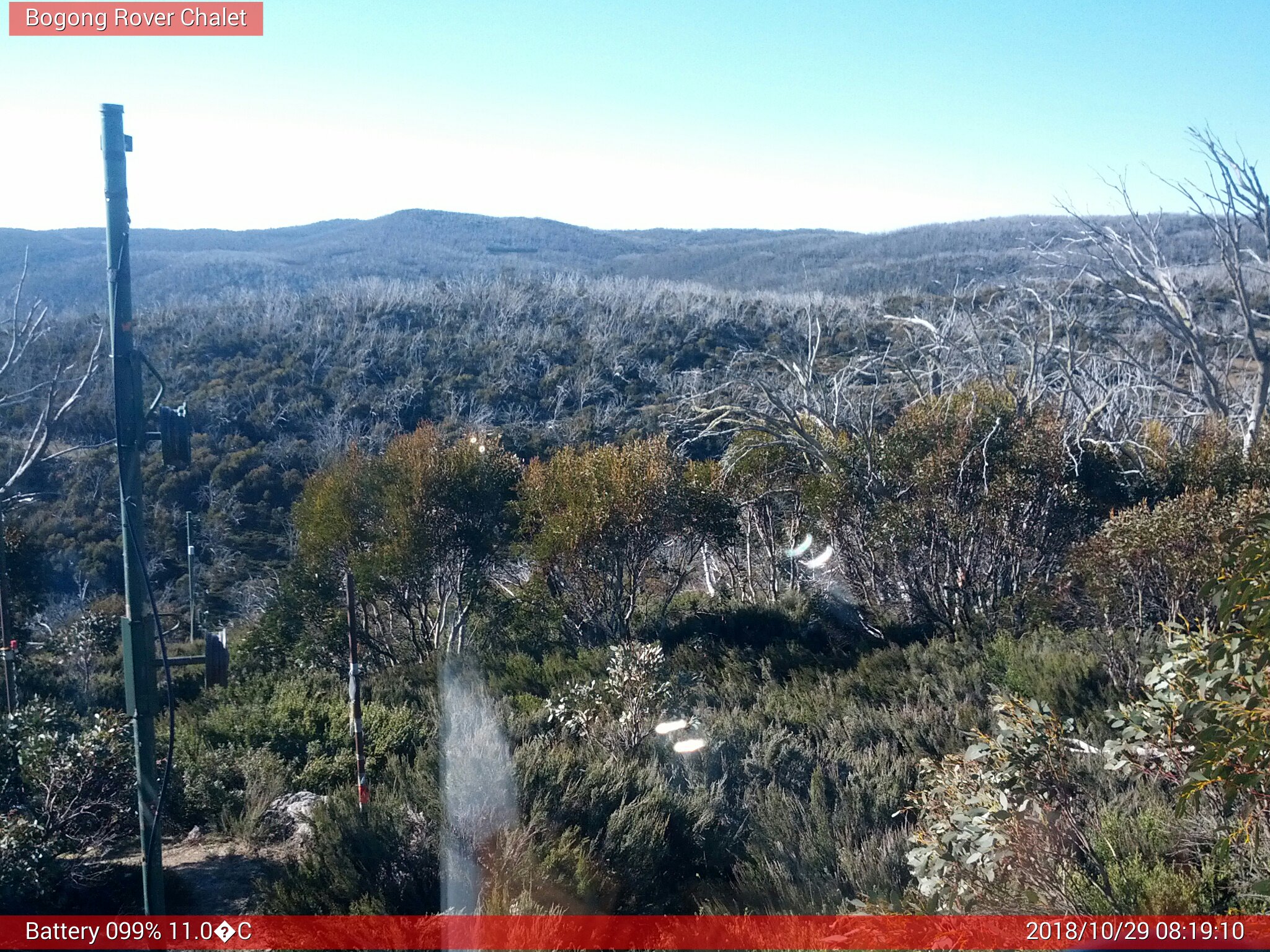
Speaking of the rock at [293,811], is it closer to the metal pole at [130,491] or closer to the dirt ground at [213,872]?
the dirt ground at [213,872]

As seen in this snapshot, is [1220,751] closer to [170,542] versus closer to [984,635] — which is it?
[984,635]

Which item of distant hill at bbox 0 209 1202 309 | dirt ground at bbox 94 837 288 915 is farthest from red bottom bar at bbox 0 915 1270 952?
distant hill at bbox 0 209 1202 309

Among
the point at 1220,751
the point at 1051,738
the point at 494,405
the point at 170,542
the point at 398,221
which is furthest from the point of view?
the point at 398,221

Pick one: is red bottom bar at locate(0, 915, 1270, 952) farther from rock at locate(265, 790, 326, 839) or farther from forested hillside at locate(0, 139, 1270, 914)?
rock at locate(265, 790, 326, 839)

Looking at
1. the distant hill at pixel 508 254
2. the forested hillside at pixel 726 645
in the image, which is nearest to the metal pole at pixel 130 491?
the forested hillside at pixel 726 645

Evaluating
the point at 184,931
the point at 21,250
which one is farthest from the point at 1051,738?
the point at 21,250
